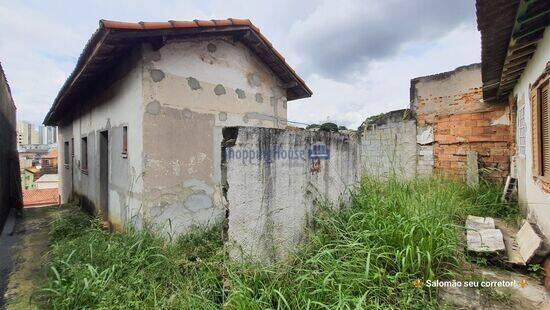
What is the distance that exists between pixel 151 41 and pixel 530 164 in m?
6.15

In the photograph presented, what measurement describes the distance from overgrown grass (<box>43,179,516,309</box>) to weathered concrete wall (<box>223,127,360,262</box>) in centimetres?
27

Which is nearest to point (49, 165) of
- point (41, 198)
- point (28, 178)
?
point (28, 178)

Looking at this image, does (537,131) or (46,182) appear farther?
(46,182)

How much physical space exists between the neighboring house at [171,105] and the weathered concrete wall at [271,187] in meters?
1.04

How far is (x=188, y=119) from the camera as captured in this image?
15.3 ft

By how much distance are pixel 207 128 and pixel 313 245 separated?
276 cm

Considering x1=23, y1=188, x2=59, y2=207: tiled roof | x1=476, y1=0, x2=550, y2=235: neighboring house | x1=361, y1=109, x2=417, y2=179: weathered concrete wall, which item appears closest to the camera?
x1=476, y1=0, x2=550, y2=235: neighboring house

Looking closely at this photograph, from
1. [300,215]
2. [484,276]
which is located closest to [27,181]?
[300,215]

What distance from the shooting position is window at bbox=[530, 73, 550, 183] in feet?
12.1

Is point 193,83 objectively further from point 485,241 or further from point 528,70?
point 528,70

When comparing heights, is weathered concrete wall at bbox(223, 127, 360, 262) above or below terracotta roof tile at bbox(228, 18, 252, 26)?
below

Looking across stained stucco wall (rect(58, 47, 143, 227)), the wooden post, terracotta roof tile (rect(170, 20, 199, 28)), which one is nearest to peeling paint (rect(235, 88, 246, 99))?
terracotta roof tile (rect(170, 20, 199, 28))

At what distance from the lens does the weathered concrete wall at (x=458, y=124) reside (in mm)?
6668

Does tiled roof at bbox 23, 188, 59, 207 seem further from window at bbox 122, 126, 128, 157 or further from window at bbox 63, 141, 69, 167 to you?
window at bbox 122, 126, 128, 157
